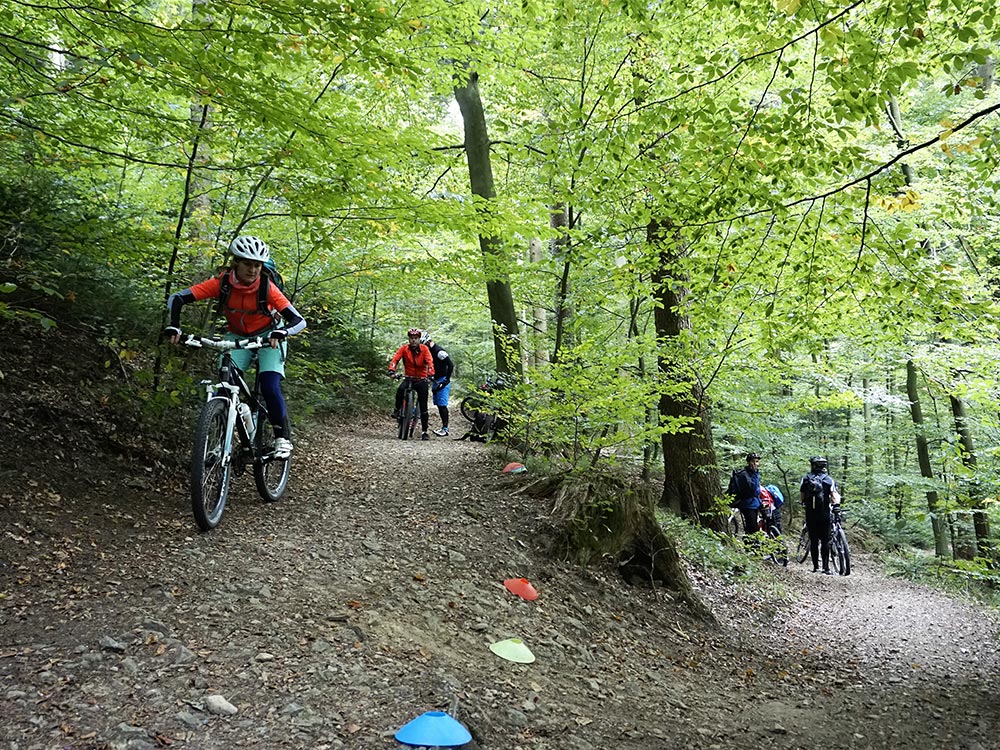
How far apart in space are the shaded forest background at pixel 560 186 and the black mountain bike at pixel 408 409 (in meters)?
2.05

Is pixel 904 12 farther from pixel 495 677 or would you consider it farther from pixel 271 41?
pixel 495 677

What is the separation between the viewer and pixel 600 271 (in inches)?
359

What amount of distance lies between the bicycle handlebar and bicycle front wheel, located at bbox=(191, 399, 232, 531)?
42cm

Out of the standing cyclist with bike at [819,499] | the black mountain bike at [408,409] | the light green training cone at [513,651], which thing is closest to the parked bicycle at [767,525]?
the standing cyclist with bike at [819,499]

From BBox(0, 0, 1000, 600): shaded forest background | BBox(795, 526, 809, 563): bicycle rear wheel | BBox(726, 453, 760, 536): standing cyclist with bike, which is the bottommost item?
BBox(795, 526, 809, 563): bicycle rear wheel

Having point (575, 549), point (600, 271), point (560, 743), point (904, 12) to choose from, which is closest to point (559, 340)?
point (600, 271)

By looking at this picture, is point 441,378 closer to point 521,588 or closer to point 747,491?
point 747,491

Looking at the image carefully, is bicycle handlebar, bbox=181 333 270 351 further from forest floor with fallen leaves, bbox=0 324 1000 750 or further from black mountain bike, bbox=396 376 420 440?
black mountain bike, bbox=396 376 420 440

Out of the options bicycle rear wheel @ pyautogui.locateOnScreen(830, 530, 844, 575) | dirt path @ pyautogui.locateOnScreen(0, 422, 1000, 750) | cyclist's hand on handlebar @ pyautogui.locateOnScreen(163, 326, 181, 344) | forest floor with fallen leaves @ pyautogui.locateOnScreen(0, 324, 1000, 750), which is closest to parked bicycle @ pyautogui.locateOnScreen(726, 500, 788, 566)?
bicycle rear wheel @ pyautogui.locateOnScreen(830, 530, 844, 575)

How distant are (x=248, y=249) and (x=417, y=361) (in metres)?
6.89

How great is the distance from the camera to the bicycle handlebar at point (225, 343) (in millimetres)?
4637

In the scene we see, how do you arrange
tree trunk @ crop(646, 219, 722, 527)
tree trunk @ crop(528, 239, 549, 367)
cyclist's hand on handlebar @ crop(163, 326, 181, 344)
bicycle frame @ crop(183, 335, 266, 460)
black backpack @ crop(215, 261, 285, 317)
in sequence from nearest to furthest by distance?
cyclist's hand on handlebar @ crop(163, 326, 181, 344) < bicycle frame @ crop(183, 335, 266, 460) < black backpack @ crop(215, 261, 285, 317) < tree trunk @ crop(646, 219, 722, 527) < tree trunk @ crop(528, 239, 549, 367)

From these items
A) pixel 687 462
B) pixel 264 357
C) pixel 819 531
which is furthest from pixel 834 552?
pixel 264 357

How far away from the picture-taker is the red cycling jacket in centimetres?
1164
